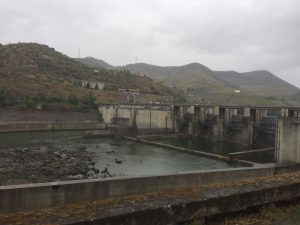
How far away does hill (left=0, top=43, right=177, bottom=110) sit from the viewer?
67.8 metres

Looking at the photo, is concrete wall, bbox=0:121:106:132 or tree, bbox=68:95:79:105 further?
tree, bbox=68:95:79:105

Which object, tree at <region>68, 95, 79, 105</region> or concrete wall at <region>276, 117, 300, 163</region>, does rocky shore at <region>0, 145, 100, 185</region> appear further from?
tree at <region>68, 95, 79, 105</region>

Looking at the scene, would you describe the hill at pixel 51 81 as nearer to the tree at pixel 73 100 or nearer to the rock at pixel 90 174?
the tree at pixel 73 100

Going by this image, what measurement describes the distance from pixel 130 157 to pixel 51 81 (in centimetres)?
5742

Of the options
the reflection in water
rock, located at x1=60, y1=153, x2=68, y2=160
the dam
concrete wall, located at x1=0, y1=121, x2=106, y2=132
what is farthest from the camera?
concrete wall, located at x1=0, y1=121, x2=106, y2=132

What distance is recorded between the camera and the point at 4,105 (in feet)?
199

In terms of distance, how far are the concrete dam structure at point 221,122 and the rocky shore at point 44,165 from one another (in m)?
14.1

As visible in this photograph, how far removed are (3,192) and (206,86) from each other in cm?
16877

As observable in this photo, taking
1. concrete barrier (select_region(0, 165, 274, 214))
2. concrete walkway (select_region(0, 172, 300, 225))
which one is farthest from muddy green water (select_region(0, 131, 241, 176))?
concrete walkway (select_region(0, 172, 300, 225))

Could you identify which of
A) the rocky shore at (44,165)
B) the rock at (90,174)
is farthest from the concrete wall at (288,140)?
the rock at (90,174)

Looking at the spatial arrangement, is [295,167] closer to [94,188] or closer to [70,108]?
[94,188]

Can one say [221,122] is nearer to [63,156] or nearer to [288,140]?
[288,140]

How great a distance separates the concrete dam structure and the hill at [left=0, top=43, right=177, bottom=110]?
10102 mm

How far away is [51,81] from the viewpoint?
84.4 meters
